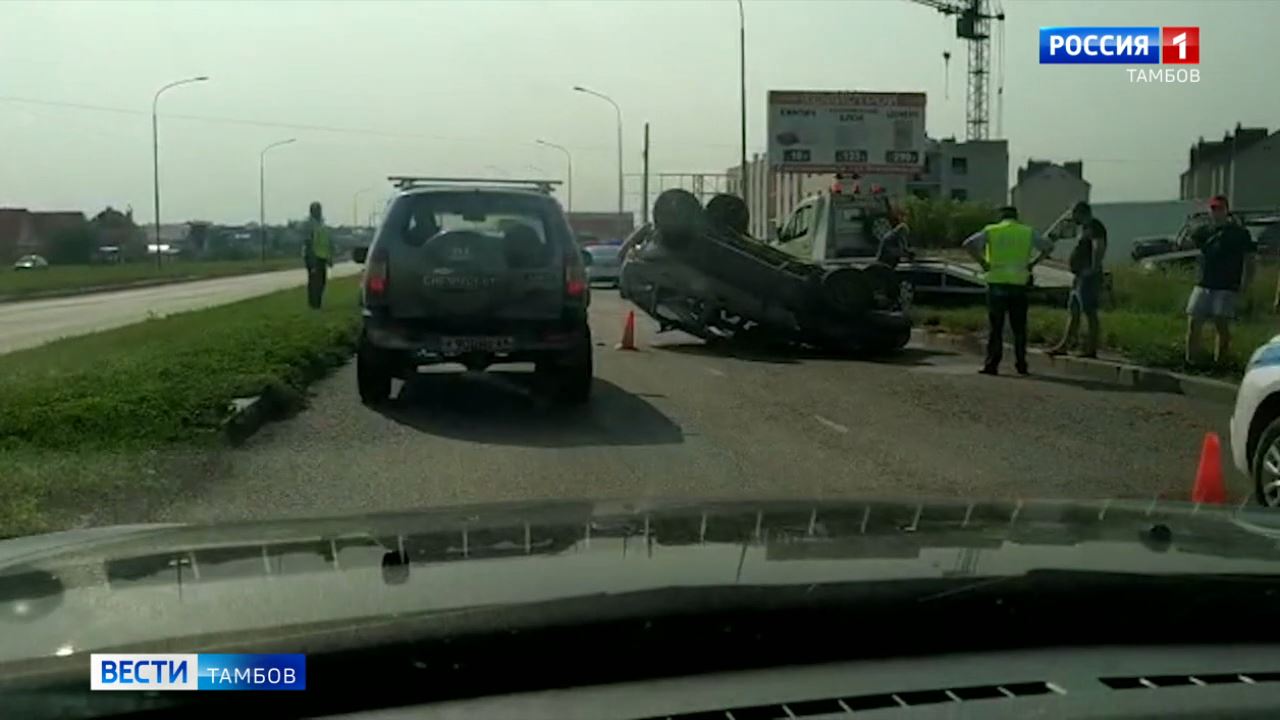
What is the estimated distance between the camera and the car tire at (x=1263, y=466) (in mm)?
8117

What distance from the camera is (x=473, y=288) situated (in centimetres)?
1263

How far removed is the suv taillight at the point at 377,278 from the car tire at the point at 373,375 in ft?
1.58

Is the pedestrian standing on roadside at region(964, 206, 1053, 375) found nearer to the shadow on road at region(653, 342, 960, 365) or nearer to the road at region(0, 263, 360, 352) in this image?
the shadow on road at region(653, 342, 960, 365)

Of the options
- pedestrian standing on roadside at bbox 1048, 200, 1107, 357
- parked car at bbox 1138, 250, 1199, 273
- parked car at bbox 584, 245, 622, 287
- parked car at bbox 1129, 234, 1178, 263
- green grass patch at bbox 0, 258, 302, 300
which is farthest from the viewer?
parked car at bbox 1129, 234, 1178, 263

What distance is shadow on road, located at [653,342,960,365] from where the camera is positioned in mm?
18703

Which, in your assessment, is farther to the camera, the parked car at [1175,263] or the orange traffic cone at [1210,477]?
the parked car at [1175,263]

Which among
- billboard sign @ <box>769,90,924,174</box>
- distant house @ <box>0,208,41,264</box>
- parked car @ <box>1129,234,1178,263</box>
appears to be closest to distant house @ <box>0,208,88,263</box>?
distant house @ <box>0,208,41,264</box>

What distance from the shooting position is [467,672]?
285cm

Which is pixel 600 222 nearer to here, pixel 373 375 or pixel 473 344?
pixel 373 375

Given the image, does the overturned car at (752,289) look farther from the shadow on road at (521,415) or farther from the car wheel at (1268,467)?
the car wheel at (1268,467)

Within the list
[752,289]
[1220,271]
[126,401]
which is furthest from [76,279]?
[1220,271]

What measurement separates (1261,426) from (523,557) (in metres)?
6.16

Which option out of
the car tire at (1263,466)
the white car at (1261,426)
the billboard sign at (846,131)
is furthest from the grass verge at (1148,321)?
the billboard sign at (846,131)

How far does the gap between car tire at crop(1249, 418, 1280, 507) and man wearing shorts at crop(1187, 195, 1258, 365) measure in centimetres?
686
